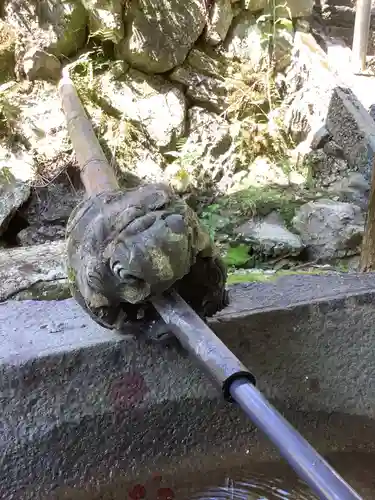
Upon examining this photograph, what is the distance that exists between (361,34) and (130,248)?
4.17m

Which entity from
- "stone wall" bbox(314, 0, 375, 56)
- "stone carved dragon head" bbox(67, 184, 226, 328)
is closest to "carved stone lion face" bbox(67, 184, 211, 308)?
"stone carved dragon head" bbox(67, 184, 226, 328)

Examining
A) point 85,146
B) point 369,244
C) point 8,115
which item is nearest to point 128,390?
point 369,244

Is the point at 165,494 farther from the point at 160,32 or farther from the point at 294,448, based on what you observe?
the point at 160,32

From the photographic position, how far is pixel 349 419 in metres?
1.54

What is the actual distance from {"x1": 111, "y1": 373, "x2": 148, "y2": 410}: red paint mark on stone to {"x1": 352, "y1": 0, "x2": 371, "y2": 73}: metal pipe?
3985 mm

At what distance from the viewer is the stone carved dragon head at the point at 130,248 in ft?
3.48

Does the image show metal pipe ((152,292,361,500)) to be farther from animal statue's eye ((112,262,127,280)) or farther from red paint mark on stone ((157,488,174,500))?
red paint mark on stone ((157,488,174,500))

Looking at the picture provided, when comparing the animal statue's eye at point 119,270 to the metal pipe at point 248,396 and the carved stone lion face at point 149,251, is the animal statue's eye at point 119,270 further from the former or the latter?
the metal pipe at point 248,396

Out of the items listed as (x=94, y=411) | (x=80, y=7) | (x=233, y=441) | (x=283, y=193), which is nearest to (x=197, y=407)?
(x=233, y=441)

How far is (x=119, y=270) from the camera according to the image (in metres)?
1.07

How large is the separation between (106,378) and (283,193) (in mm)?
3054

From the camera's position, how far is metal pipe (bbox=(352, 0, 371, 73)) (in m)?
4.47

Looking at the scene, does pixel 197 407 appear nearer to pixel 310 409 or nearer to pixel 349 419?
pixel 310 409

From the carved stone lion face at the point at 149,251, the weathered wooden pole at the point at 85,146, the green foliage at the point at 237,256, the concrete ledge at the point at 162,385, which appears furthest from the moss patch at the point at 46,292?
the carved stone lion face at the point at 149,251
